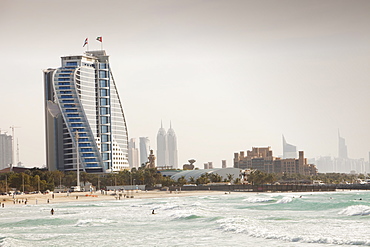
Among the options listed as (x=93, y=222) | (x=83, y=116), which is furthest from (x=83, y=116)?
(x=93, y=222)

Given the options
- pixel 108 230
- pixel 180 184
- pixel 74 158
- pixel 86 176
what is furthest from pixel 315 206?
pixel 74 158

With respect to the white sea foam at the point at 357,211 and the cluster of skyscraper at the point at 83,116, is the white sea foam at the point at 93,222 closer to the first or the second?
the white sea foam at the point at 357,211

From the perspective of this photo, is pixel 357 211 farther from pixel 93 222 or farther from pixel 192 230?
pixel 93 222

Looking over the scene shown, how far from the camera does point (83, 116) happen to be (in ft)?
595

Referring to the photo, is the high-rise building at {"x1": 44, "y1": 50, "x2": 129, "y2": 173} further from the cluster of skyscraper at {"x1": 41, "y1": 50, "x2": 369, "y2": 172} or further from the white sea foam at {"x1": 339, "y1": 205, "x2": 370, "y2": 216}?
the white sea foam at {"x1": 339, "y1": 205, "x2": 370, "y2": 216}

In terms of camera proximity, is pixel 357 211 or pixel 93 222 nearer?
pixel 93 222

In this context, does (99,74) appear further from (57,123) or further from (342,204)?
(342,204)

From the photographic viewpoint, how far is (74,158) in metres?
181

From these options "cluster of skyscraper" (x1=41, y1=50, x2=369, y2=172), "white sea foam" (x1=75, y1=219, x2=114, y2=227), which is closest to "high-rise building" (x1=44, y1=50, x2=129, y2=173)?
"cluster of skyscraper" (x1=41, y1=50, x2=369, y2=172)

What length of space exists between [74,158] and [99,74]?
28290mm

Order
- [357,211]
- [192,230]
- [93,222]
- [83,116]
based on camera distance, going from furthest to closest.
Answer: [83,116], [357,211], [93,222], [192,230]


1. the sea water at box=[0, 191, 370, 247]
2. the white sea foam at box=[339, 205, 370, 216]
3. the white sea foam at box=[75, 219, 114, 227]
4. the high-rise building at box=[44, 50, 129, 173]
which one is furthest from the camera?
the high-rise building at box=[44, 50, 129, 173]

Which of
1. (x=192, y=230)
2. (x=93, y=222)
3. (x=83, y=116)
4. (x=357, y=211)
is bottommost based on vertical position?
(x=192, y=230)

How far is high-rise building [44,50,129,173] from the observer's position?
180250 mm
